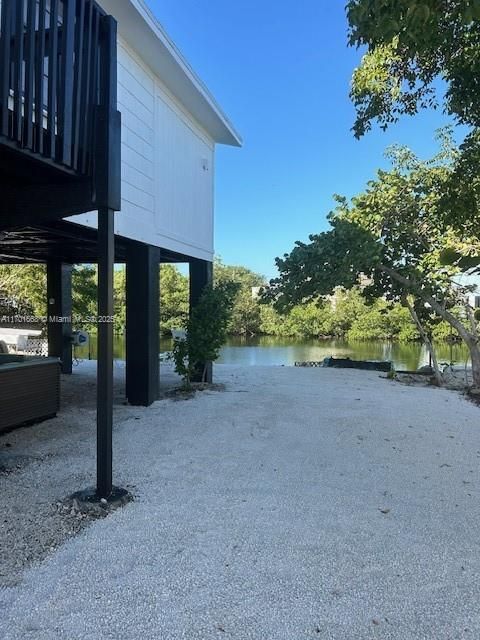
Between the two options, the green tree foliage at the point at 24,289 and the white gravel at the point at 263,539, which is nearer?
the white gravel at the point at 263,539

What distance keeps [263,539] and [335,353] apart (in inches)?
623

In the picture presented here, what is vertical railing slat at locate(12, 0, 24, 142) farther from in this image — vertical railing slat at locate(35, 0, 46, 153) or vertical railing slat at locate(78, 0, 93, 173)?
vertical railing slat at locate(78, 0, 93, 173)

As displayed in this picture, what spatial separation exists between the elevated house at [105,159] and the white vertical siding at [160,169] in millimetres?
22

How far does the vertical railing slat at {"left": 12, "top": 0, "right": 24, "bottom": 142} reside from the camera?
2260mm

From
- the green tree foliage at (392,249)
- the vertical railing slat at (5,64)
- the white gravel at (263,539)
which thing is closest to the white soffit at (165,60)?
the green tree foliage at (392,249)

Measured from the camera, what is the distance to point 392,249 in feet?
30.7

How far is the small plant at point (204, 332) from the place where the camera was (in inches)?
285

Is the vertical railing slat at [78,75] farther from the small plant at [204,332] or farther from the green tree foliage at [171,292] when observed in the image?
the green tree foliage at [171,292]

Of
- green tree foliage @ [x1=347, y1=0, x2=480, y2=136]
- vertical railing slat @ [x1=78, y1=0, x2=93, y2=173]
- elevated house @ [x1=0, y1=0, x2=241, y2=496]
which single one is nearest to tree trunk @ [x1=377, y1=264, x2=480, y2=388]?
elevated house @ [x1=0, y1=0, x2=241, y2=496]

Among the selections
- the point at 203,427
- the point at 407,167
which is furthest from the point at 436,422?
the point at 407,167

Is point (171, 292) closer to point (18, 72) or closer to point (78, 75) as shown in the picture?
point (78, 75)

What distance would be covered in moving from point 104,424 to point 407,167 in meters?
8.59

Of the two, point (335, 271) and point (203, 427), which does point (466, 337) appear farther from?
point (203, 427)

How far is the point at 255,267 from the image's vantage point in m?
43.2
